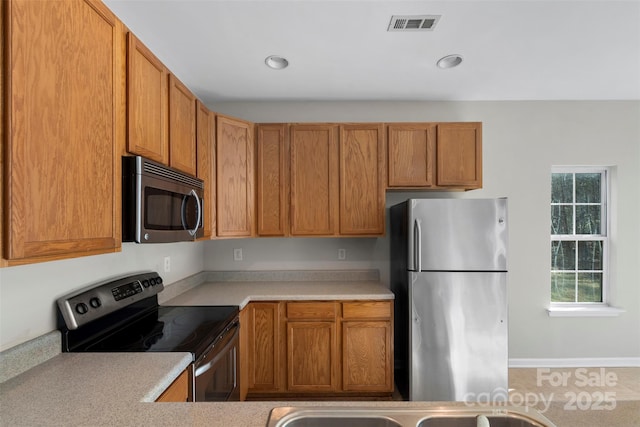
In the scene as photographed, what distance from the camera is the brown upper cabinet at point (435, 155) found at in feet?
9.55

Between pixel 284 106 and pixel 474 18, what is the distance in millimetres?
1834

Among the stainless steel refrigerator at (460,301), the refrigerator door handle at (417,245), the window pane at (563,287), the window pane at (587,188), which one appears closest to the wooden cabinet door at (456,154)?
the stainless steel refrigerator at (460,301)

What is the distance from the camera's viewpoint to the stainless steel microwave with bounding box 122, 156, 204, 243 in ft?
4.59

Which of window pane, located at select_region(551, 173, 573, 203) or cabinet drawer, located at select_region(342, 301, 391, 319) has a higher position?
window pane, located at select_region(551, 173, 573, 203)

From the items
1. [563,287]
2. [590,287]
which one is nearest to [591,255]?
[590,287]

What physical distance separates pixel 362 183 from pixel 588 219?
2443 mm

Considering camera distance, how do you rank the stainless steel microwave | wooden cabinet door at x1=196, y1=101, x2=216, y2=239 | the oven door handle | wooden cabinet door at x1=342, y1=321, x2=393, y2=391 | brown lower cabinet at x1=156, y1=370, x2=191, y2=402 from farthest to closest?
wooden cabinet door at x1=342, y1=321, x2=393, y2=391 → wooden cabinet door at x1=196, y1=101, x2=216, y2=239 → the oven door handle → the stainless steel microwave → brown lower cabinet at x1=156, y1=370, x2=191, y2=402

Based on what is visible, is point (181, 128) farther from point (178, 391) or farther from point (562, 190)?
point (562, 190)

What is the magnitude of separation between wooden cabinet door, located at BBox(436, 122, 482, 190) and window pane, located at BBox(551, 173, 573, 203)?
109cm

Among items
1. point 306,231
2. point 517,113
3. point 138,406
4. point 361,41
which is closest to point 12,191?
point 138,406

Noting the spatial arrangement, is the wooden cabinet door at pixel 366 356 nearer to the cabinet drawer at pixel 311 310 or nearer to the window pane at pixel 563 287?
the cabinet drawer at pixel 311 310

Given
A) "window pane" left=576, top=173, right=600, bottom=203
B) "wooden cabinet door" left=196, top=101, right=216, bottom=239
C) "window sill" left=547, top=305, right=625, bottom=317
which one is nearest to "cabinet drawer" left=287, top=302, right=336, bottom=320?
"wooden cabinet door" left=196, top=101, right=216, bottom=239

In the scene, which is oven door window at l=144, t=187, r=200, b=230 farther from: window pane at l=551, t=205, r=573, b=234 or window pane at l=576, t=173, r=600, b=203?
window pane at l=576, t=173, r=600, b=203

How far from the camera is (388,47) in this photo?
2232 mm
